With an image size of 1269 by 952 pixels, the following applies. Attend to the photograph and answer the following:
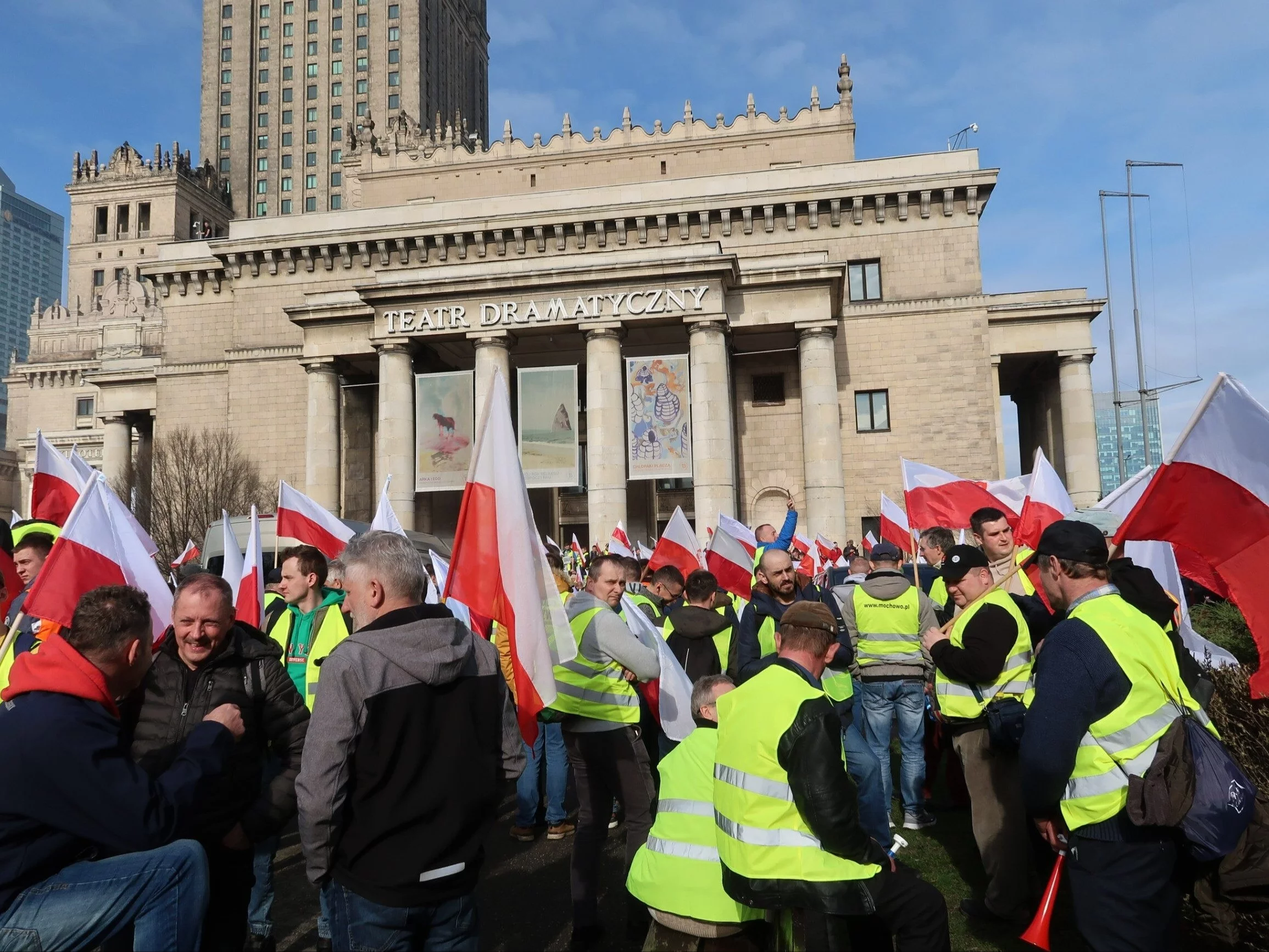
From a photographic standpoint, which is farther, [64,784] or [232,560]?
[232,560]

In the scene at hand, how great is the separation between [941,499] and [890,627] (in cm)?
375

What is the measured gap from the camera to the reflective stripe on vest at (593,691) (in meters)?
5.54

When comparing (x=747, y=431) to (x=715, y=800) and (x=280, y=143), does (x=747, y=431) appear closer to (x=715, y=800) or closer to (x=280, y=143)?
(x=715, y=800)

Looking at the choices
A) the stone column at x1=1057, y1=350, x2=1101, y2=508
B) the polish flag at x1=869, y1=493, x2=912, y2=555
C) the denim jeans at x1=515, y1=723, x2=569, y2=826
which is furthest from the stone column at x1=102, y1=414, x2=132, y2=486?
the stone column at x1=1057, y1=350, x2=1101, y2=508

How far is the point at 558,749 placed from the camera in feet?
25.1

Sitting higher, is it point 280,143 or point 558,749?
point 280,143

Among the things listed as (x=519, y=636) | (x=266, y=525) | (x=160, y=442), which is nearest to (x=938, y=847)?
(x=519, y=636)

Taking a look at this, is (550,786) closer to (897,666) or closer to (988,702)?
(897,666)

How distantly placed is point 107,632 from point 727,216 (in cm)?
3576

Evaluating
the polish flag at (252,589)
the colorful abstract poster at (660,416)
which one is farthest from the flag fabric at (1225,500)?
the colorful abstract poster at (660,416)

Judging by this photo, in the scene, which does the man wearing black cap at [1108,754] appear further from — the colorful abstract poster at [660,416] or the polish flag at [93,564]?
the colorful abstract poster at [660,416]

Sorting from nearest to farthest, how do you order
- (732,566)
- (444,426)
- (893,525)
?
(732,566) < (893,525) < (444,426)

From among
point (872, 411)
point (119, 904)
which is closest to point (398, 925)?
point (119, 904)

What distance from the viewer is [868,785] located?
561cm
